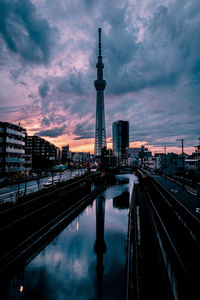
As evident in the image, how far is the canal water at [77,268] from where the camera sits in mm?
10664

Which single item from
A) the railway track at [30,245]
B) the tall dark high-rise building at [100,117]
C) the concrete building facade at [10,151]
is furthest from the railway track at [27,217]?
the tall dark high-rise building at [100,117]

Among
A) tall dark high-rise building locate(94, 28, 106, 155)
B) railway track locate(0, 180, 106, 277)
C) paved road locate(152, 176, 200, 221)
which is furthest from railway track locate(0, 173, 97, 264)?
tall dark high-rise building locate(94, 28, 106, 155)

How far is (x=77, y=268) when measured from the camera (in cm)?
1363

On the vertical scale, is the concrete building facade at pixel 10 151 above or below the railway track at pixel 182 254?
above

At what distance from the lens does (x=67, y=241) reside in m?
17.8

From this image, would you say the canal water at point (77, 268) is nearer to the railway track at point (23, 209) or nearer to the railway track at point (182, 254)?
the railway track at point (182, 254)

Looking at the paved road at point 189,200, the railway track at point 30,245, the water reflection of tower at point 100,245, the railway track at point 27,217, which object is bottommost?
the water reflection of tower at point 100,245

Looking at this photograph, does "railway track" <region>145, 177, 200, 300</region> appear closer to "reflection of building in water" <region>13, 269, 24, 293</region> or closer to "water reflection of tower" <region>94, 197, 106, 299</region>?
"water reflection of tower" <region>94, 197, 106, 299</region>

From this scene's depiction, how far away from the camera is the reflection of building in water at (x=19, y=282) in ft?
34.8

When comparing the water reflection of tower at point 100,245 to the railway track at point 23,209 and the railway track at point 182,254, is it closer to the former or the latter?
the railway track at point 182,254

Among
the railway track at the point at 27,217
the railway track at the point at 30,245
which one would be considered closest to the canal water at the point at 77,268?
the railway track at the point at 30,245

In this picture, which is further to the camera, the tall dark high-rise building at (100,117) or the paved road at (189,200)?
the tall dark high-rise building at (100,117)

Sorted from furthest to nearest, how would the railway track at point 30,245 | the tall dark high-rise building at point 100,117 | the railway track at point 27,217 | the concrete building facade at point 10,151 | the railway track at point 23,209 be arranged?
the tall dark high-rise building at point 100,117 < the concrete building facade at point 10,151 < the railway track at point 23,209 < the railway track at point 27,217 < the railway track at point 30,245

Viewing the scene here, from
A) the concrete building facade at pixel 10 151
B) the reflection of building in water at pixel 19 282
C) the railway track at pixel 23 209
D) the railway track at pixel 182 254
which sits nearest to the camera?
the railway track at pixel 182 254
